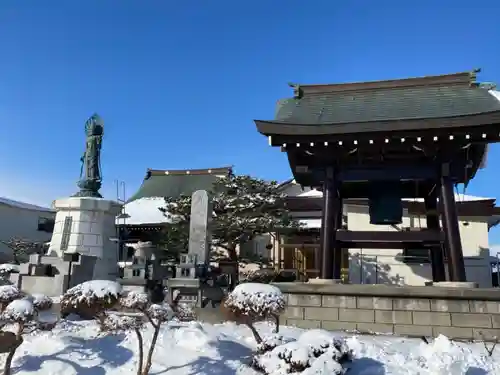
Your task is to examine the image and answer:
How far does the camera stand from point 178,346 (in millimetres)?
7215

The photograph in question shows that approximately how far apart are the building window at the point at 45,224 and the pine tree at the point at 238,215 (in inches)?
608

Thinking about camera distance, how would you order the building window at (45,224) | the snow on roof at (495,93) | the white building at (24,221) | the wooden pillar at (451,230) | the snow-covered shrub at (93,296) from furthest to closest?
1. the building window at (45,224)
2. the white building at (24,221)
3. the snow on roof at (495,93)
4. the wooden pillar at (451,230)
5. the snow-covered shrub at (93,296)

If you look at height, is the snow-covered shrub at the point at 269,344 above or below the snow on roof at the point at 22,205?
below

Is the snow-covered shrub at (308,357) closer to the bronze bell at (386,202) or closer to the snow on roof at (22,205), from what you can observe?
the bronze bell at (386,202)

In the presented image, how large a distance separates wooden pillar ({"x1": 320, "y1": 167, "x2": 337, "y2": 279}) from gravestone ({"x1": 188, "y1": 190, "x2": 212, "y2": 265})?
4.12 m

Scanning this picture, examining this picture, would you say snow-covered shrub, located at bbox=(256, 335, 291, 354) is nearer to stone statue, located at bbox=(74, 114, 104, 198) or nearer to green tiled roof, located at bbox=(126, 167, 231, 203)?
stone statue, located at bbox=(74, 114, 104, 198)

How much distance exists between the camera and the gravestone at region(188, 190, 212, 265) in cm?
1278

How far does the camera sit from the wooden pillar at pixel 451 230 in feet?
29.7

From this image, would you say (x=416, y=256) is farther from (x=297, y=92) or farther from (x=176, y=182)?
(x=176, y=182)

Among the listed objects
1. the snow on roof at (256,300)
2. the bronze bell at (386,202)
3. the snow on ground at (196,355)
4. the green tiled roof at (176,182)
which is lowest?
the snow on ground at (196,355)

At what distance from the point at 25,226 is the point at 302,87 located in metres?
26.1

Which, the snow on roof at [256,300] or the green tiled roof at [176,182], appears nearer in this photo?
the snow on roof at [256,300]

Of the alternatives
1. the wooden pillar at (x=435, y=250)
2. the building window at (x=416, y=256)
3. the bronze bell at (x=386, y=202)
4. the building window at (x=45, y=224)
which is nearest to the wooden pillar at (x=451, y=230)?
the bronze bell at (x=386, y=202)

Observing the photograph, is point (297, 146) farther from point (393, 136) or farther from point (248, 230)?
point (248, 230)
